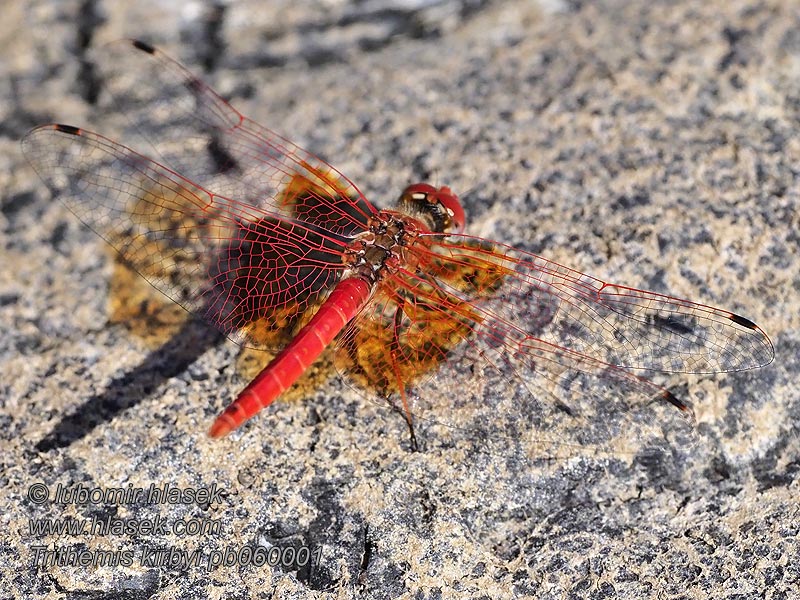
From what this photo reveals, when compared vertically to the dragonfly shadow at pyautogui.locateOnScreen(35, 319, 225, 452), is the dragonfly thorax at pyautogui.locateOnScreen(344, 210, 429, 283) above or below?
above

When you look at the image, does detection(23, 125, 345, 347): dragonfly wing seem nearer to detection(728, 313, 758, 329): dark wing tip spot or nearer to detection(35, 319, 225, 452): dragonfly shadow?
detection(35, 319, 225, 452): dragonfly shadow

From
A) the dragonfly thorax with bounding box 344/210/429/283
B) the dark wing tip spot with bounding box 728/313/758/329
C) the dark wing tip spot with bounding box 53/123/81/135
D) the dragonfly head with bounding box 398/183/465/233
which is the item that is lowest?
the dark wing tip spot with bounding box 53/123/81/135

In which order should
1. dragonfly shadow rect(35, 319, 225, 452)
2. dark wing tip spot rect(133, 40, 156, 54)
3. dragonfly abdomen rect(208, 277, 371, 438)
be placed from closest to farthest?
dragonfly abdomen rect(208, 277, 371, 438), dragonfly shadow rect(35, 319, 225, 452), dark wing tip spot rect(133, 40, 156, 54)

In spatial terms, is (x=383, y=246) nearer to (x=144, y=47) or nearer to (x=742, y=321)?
(x=742, y=321)

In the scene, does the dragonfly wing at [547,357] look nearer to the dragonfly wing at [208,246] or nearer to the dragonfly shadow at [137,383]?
the dragonfly wing at [208,246]

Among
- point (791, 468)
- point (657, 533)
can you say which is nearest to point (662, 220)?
point (791, 468)

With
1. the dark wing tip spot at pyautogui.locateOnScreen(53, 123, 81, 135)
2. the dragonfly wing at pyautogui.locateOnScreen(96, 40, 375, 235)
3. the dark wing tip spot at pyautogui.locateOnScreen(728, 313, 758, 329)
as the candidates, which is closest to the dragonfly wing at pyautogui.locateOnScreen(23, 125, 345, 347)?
the dark wing tip spot at pyautogui.locateOnScreen(53, 123, 81, 135)

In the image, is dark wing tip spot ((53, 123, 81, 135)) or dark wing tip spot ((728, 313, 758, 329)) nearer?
dark wing tip spot ((728, 313, 758, 329))
